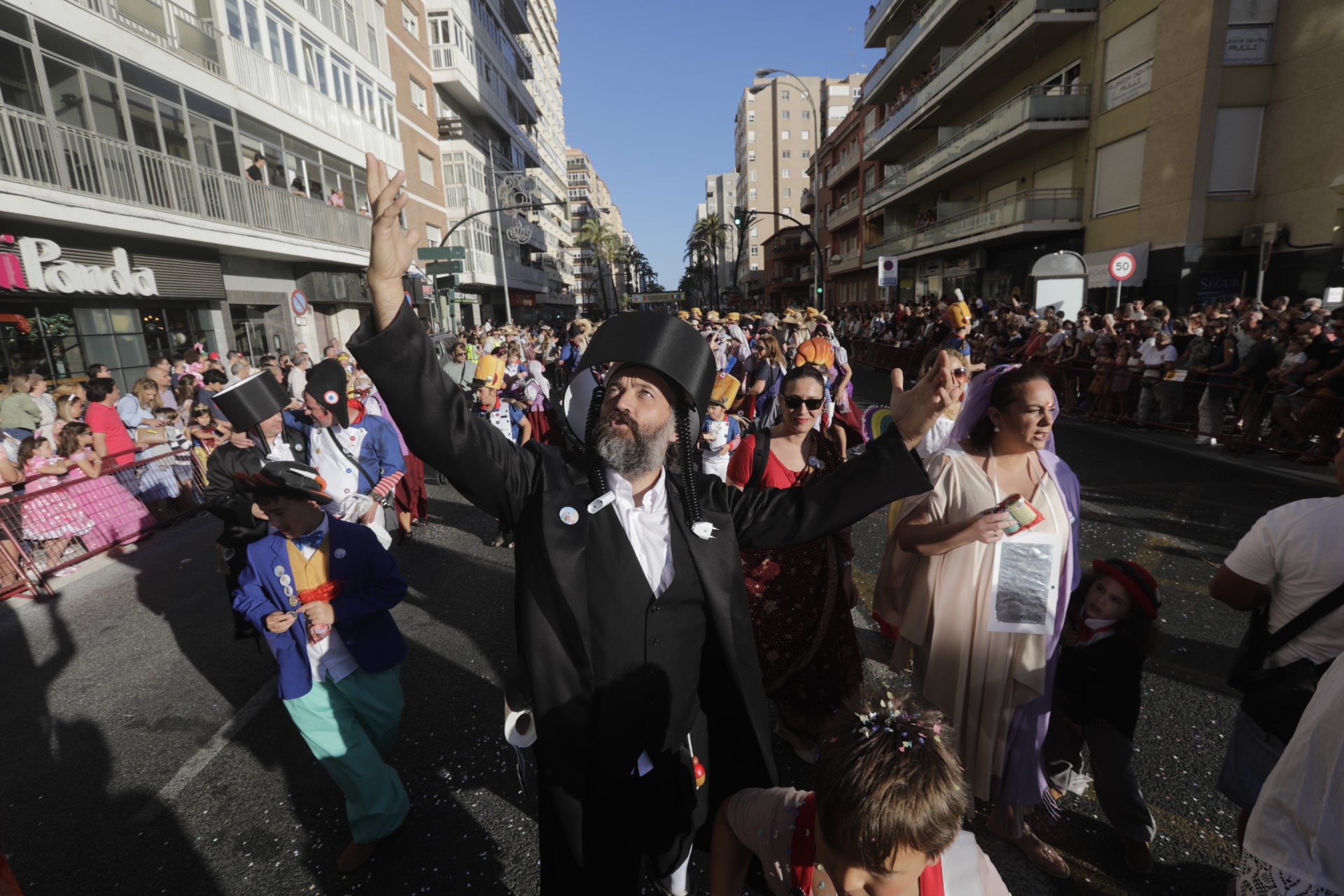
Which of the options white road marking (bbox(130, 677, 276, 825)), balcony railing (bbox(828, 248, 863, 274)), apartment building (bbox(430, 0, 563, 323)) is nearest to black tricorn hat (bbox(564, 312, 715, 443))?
white road marking (bbox(130, 677, 276, 825))

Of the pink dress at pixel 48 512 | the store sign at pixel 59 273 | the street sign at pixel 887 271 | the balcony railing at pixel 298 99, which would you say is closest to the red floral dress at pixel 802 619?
the pink dress at pixel 48 512

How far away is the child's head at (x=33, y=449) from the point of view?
6.70 metres

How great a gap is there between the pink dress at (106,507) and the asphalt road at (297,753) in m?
1.22

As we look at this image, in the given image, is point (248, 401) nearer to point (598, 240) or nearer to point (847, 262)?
point (847, 262)

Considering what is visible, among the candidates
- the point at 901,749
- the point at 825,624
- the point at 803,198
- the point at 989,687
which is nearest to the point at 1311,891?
the point at 901,749

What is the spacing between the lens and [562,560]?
1878 millimetres

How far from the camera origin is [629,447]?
1964 mm

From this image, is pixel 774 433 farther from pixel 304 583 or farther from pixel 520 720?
pixel 304 583

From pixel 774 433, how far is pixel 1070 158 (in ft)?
74.8

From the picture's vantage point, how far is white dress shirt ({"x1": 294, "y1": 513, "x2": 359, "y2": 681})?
2.65 meters

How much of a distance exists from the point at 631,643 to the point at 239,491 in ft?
11.5

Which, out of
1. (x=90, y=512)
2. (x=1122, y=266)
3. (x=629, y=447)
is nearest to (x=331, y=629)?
(x=629, y=447)

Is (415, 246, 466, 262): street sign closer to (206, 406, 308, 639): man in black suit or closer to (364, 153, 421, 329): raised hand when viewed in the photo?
(206, 406, 308, 639): man in black suit

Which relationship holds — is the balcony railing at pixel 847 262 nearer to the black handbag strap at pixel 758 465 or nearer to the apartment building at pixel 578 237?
the black handbag strap at pixel 758 465
